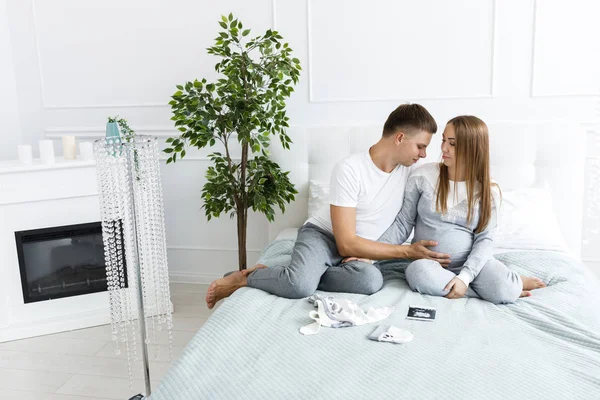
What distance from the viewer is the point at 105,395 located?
239 centimetres

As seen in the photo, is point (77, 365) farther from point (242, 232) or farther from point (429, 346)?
point (429, 346)

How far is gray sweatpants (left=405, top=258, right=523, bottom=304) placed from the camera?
2143 millimetres

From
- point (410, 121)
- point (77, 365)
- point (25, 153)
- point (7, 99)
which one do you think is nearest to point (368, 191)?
point (410, 121)

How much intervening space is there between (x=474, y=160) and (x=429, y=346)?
869mm

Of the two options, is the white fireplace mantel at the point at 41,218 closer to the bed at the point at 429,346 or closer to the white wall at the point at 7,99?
the white wall at the point at 7,99

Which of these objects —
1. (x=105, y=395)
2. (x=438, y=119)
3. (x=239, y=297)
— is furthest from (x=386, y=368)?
(x=438, y=119)

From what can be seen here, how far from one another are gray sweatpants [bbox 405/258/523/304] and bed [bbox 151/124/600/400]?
0.04 metres

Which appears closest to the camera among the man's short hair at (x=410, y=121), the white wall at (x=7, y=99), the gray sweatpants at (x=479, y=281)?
the gray sweatpants at (x=479, y=281)

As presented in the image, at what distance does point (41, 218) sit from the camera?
2.97m

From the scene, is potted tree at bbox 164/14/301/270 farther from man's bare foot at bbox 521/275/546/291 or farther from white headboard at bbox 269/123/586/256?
man's bare foot at bbox 521/275/546/291

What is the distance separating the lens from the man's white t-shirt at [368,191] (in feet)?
7.92

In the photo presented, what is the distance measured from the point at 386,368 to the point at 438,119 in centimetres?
186

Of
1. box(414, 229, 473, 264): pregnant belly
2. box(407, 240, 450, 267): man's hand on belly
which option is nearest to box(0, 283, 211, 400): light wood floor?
box(407, 240, 450, 267): man's hand on belly

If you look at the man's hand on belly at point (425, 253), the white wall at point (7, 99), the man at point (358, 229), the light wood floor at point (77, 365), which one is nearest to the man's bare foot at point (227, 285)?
the man at point (358, 229)
